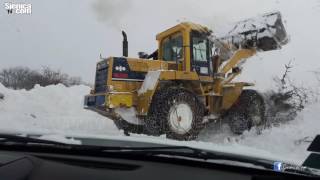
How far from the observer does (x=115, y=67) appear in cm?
1024

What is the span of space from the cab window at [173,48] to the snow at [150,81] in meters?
0.88

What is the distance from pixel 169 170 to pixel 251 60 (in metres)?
9.71

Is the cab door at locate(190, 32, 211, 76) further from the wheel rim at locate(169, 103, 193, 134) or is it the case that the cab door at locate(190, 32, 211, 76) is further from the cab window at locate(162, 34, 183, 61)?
the wheel rim at locate(169, 103, 193, 134)

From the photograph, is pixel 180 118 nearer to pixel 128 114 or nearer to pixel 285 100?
pixel 128 114

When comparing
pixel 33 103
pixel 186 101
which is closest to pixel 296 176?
pixel 186 101

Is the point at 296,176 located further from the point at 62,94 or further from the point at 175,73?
the point at 62,94

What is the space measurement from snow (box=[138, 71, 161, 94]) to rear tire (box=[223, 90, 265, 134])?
191 cm

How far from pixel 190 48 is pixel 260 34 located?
4.69ft

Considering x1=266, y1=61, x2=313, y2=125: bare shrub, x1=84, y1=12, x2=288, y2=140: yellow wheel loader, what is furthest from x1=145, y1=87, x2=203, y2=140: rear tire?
x1=266, y1=61, x2=313, y2=125: bare shrub

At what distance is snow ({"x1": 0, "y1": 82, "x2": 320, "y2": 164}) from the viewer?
9.11m

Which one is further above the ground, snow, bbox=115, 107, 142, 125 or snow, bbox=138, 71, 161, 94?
snow, bbox=138, 71, 161, 94

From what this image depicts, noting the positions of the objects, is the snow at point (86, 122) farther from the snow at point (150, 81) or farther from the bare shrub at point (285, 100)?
the snow at point (150, 81)

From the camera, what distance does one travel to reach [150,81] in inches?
397

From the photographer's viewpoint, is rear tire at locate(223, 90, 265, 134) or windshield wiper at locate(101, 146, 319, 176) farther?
rear tire at locate(223, 90, 265, 134)
